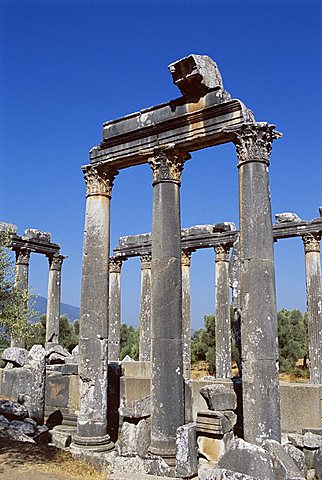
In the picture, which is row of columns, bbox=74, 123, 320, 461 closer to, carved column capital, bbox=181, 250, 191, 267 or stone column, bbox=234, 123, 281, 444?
stone column, bbox=234, 123, 281, 444

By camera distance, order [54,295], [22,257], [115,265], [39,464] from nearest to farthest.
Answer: [39,464] → [22,257] → [115,265] → [54,295]

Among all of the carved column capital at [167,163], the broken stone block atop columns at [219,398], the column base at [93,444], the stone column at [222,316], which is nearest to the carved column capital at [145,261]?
the stone column at [222,316]

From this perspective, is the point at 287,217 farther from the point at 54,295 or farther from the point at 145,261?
the point at 54,295

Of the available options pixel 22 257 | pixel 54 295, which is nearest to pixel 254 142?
pixel 22 257

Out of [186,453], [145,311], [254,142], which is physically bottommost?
[186,453]

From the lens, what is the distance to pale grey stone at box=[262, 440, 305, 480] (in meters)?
8.23

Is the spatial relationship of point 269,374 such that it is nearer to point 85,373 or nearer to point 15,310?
point 85,373

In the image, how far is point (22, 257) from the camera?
28328 millimetres

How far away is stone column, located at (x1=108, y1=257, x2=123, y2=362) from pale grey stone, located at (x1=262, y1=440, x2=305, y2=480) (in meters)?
19.1

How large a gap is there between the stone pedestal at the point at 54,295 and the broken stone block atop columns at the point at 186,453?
67.1ft

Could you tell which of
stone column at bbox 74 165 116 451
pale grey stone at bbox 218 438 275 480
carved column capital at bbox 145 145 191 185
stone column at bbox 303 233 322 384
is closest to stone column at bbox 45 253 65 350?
stone column at bbox 303 233 322 384

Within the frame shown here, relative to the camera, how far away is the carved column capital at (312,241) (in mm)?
23062

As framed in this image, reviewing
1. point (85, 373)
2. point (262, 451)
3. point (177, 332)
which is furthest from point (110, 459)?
point (262, 451)

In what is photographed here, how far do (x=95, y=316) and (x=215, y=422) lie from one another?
161 inches
